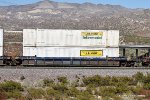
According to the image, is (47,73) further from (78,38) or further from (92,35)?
(92,35)

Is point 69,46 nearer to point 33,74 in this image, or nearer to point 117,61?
point 117,61

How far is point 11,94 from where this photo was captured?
23750mm

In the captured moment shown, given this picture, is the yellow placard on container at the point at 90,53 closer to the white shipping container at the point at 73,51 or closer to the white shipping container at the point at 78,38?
the white shipping container at the point at 73,51

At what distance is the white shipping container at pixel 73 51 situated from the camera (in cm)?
4688

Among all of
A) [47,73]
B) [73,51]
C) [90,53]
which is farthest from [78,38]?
[47,73]

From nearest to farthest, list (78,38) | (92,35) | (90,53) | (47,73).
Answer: (47,73) < (90,53) < (92,35) < (78,38)

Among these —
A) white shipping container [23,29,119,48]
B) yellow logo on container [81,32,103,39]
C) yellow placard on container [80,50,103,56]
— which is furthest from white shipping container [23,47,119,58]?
yellow logo on container [81,32,103,39]

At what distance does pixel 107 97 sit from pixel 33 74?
573 inches

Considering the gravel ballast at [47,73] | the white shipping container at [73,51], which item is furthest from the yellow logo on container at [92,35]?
the gravel ballast at [47,73]

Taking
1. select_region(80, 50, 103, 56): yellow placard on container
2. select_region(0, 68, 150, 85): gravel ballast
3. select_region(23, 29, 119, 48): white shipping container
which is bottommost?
select_region(0, 68, 150, 85): gravel ballast

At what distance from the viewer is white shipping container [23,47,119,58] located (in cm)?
4688

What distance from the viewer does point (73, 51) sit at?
47406mm

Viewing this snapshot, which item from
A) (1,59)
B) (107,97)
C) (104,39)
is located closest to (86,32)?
(104,39)

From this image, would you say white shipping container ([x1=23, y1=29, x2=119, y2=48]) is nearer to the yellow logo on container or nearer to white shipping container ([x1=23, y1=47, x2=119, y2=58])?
the yellow logo on container
